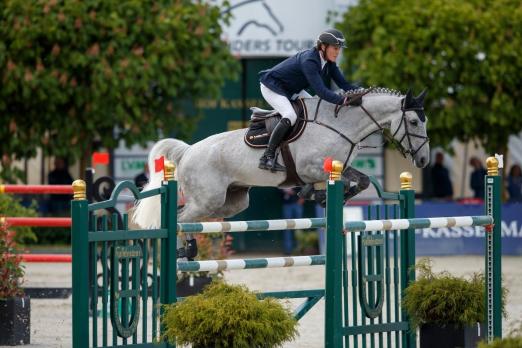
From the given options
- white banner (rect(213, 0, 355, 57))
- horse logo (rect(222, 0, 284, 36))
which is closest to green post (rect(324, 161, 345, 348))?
white banner (rect(213, 0, 355, 57))

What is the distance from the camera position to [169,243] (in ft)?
20.5

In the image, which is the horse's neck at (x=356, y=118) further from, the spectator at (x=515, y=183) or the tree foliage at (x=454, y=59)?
the spectator at (x=515, y=183)

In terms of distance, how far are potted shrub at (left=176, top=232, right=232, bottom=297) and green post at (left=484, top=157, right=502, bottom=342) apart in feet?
12.6

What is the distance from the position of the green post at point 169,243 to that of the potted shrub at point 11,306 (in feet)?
7.88

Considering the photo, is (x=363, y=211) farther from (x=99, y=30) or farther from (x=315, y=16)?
(x=99, y=30)

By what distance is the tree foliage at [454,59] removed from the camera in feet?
57.2

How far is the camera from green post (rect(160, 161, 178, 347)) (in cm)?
621

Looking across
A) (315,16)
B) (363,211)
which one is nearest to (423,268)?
(363,211)

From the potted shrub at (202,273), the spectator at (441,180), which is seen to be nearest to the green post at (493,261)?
the potted shrub at (202,273)

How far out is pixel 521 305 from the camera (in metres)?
11.0

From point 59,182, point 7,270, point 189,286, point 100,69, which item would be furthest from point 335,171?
point 59,182

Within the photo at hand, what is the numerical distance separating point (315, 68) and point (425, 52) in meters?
9.75

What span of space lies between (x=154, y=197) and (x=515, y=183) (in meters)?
11.8

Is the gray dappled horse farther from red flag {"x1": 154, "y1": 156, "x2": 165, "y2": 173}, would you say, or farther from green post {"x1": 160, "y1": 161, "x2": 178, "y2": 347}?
green post {"x1": 160, "y1": 161, "x2": 178, "y2": 347}
